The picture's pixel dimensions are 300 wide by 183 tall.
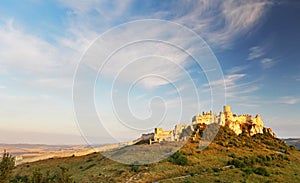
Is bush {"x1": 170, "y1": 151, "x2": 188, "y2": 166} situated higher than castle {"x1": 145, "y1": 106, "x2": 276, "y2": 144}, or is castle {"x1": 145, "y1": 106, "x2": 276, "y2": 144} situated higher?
castle {"x1": 145, "y1": 106, "x2": 276, "y2": 144}

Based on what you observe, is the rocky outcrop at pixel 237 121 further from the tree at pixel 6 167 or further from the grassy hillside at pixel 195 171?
the tree at pixel 6 167

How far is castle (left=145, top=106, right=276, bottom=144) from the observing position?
90.2m

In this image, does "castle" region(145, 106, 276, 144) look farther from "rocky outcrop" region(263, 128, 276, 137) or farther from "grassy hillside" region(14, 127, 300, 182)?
"grassy hillside" region(14, 127, 300, 182)

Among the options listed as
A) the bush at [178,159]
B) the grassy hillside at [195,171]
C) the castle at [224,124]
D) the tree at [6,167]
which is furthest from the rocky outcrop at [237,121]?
the tree at [6,167]

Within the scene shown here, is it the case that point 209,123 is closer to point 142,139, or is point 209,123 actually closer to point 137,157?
point 142,139

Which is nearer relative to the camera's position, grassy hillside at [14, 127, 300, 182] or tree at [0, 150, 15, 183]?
tree at [0, 150, 15, 183]

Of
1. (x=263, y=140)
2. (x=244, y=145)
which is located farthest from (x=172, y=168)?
(x=263, y=140)

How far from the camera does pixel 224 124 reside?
4026 inches

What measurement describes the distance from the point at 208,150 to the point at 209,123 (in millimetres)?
37559

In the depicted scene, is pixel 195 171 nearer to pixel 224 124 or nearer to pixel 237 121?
pixel 224 124

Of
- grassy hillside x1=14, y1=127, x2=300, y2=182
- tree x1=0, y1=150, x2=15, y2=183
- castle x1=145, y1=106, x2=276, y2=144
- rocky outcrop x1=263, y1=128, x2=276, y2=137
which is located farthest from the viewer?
rocky outcrop x1=263, y1=128, x2=276, y2=137

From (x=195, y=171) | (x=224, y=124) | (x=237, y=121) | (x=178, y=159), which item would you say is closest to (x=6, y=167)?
(x=195, y=171)

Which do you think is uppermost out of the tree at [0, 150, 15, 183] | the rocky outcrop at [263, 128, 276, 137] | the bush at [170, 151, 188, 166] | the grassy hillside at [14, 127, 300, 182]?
the rocky outcrop at [263, 128, 276, 137]

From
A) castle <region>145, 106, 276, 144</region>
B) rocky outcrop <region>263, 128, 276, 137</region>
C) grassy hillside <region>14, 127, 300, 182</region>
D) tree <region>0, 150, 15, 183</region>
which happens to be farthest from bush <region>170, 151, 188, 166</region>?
rocky outcrop <region>263, 128, 276, 137</region>
